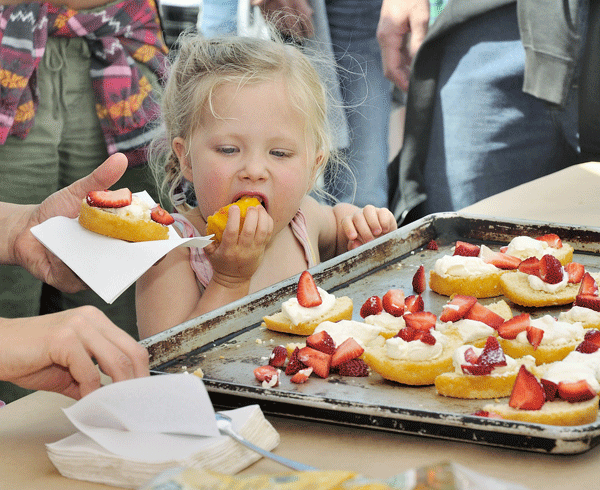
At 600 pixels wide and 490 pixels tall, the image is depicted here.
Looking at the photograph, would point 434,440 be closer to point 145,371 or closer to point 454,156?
point 145,371

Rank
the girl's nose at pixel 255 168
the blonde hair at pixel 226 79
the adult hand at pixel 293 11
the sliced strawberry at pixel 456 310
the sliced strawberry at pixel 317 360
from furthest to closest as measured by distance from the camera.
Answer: the adult hand at pixel 293 11 → the blonde hair at pixel 226 79 → the girl's nose at pixel 255 168 → the sliced strawberry at pixel 456 310 → the sliced strawberry at pixel 317 360

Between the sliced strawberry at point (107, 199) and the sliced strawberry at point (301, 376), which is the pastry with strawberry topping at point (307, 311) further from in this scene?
the sliced strawberry at point (107, 199)

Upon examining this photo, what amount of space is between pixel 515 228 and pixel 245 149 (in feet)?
2.69

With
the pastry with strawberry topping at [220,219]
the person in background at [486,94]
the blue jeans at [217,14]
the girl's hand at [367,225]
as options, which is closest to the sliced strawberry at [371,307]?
the pastry with strawberry topping at [220,219]

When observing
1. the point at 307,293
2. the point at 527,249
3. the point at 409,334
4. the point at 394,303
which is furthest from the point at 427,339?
the point at 527,249

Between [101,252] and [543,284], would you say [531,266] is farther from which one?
[101,252]

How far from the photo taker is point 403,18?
4.38 metres

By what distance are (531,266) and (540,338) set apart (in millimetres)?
426

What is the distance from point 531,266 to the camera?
179cm

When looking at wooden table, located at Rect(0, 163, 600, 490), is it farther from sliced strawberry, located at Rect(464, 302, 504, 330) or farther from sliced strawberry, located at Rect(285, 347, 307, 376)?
sliced strawberry, located at Rect(464, 302, 504, 330)

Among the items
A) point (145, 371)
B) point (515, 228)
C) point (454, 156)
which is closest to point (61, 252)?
point (145, 371)

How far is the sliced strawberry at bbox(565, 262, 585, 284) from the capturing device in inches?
69.4

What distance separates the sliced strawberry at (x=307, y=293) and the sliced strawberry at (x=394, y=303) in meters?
0.14

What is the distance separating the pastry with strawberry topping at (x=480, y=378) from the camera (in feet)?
4.08
